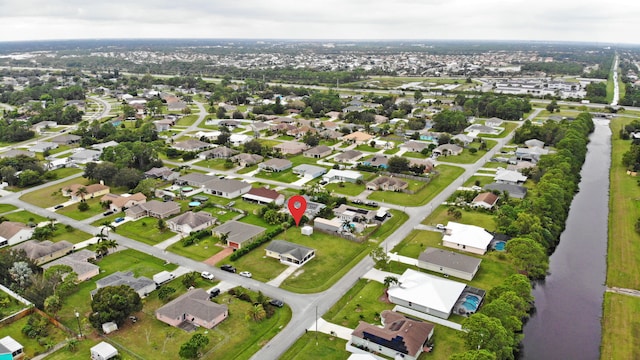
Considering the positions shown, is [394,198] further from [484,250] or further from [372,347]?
[372,347]

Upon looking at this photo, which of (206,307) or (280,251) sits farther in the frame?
(280,251)

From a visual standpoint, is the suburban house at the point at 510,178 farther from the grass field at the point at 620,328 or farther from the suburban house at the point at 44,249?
the suburban house at the point at 44,249

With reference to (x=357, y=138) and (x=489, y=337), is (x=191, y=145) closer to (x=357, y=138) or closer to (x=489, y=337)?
(x=357, y=138)

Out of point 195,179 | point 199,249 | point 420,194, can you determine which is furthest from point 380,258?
point 195,179

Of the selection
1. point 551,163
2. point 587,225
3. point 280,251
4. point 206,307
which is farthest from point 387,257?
point 551,163

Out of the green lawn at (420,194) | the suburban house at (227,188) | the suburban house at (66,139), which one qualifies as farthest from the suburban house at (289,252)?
the suburban house at (66,139)

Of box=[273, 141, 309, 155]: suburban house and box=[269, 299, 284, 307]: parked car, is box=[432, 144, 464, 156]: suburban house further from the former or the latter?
box=[269, 299, 284, 307]: parked car
